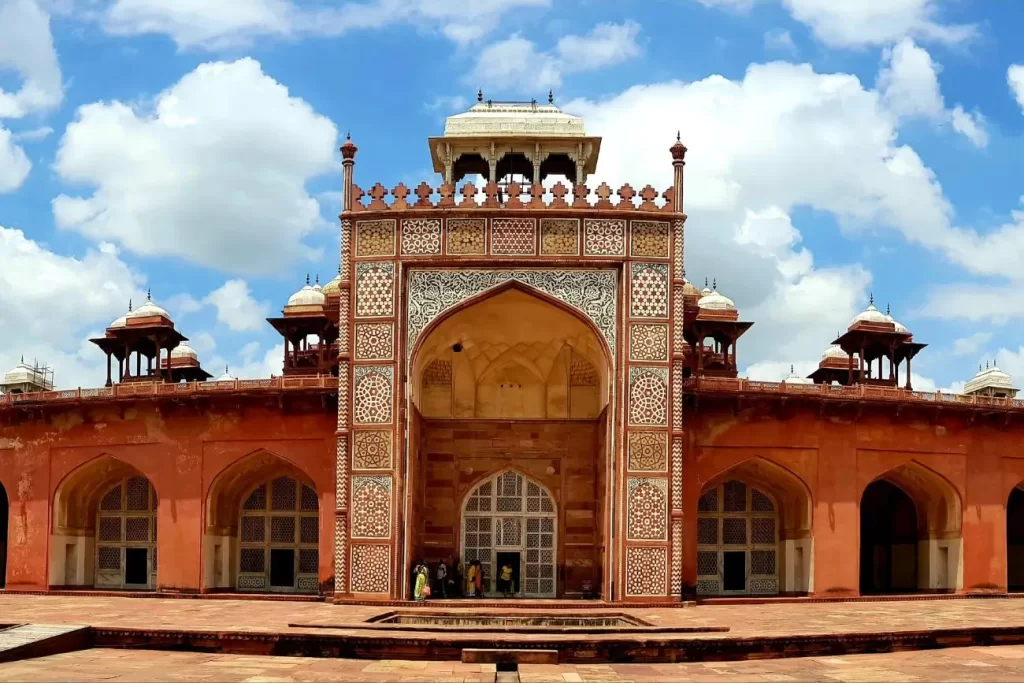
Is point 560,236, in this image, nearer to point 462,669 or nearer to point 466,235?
point 466,235

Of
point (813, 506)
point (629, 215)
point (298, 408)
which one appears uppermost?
point (629, 215)

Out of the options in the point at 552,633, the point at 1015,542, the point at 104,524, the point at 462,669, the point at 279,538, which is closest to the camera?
the point at 462,669

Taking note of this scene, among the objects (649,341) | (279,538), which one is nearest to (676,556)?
(649,341)

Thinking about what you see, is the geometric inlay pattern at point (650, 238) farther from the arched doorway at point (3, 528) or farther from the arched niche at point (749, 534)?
the arched doorway at point (3, 528)

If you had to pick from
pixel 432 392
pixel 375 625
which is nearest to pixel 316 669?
pixel 375 625

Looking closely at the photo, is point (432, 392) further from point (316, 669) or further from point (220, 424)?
point (316, 669)

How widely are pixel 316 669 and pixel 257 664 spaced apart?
703 millimetres

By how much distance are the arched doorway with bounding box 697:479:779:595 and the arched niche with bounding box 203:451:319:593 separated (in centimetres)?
627

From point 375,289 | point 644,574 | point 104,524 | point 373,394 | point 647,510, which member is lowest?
point 644,574

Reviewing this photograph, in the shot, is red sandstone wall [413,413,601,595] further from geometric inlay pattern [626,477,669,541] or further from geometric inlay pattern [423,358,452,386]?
geometric inlay pattern [626,477,669,541]

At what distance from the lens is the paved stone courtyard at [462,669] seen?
11016mm

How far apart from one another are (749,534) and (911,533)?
3.41 metres

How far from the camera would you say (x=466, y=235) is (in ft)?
59.1

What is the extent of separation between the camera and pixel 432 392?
20359 millimetres
